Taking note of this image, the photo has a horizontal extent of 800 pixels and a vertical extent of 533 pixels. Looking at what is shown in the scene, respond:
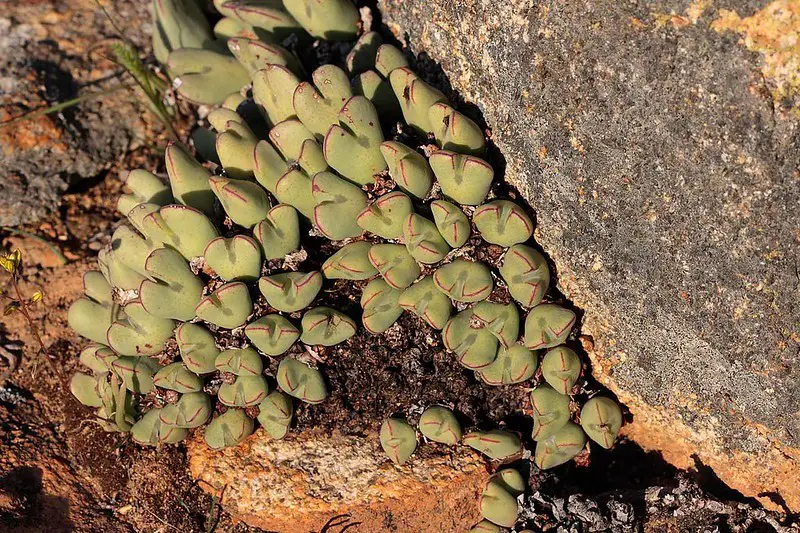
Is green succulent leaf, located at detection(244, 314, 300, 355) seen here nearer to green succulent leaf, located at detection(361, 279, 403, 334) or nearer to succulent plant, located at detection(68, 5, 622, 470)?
succulent plant, located at detection(68, 5, 622, 470)

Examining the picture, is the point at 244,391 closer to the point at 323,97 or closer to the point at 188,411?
the point at 188,411

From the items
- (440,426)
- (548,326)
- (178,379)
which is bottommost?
(178,379)

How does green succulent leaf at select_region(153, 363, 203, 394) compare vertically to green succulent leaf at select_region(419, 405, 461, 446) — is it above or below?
below

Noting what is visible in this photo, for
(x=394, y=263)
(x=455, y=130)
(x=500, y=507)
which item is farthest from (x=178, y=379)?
(x=455, y=130)

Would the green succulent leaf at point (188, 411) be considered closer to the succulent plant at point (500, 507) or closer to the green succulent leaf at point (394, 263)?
the green succulent leaf at point (394, 263)

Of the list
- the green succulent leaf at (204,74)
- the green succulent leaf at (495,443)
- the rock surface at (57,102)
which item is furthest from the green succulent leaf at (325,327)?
the rock surface at (57,102)

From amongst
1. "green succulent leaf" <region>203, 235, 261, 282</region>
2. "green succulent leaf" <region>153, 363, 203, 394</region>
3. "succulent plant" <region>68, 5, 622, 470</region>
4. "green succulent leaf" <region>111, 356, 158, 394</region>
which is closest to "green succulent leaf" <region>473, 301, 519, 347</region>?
"succulent plant" <region>68, 5, 622, 470</region>
